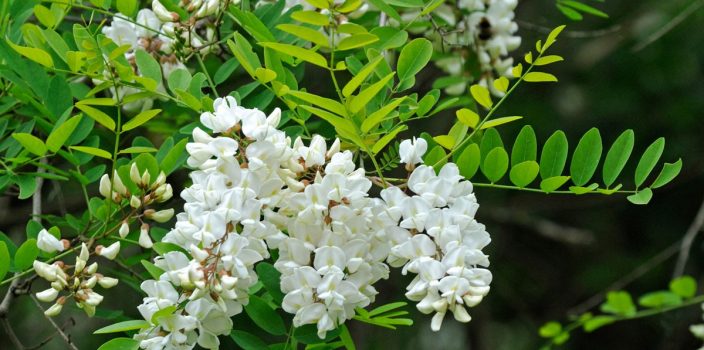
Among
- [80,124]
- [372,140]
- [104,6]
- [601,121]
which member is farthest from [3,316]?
[601,121]

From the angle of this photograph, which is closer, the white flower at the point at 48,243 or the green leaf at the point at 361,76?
the green leaf at the point at 361,76

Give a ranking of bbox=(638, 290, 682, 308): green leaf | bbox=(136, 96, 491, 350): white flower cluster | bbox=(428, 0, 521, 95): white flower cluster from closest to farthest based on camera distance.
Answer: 1. bbox=(136, 96, 491, 350): white flower cluster
2. bbox=(428, 0, 521, 95): white flower cluster
3. bbox=(638, 290, 682, 308): green leaf

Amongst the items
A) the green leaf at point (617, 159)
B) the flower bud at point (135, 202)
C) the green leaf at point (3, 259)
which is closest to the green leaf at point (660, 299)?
the green leaf at point (617, 159)

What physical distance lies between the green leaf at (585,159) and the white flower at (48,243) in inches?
25.1

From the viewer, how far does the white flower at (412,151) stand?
1072mm

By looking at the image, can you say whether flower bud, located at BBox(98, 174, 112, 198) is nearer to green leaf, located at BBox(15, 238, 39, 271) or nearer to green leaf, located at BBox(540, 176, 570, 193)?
green leaf, located at BBox(15, 238, 39, 271)

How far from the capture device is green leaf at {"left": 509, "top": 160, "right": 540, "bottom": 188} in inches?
43.8

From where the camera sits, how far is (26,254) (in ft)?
3.73

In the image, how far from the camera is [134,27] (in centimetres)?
141

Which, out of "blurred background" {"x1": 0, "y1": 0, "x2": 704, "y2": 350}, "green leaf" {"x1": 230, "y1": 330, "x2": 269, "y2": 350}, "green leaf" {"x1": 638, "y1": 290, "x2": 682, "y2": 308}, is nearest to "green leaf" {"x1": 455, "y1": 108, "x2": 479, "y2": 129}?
"green leaf" {"x1": 230, "y1": 330, "x2": 269, "y2": 350}

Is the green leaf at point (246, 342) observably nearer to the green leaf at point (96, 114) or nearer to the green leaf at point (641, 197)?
the green leaf at point (96, 114)

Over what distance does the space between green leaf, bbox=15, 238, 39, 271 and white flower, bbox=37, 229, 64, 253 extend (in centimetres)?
2

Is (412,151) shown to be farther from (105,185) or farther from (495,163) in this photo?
(105,185)

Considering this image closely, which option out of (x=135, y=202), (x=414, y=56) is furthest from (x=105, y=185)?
(x=414, y=56)
